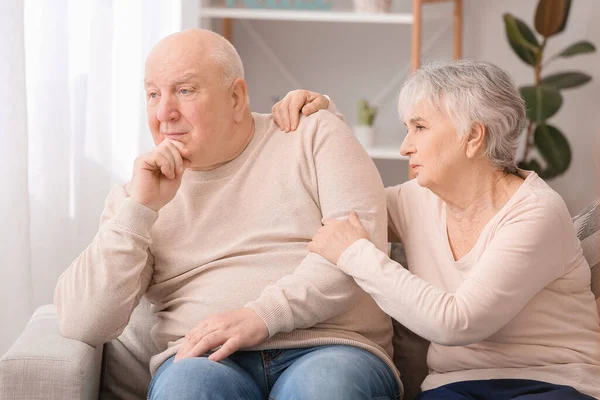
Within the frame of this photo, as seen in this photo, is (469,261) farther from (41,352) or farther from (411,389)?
(41,352)

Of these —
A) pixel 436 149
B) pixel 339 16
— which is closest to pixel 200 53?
pixel 436 149

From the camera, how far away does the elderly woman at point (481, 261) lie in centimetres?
163

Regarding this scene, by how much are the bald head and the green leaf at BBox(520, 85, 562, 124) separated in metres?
2.02

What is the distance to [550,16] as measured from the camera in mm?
3627

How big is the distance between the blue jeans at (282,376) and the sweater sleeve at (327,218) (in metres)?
0.08

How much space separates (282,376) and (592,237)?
2.37ft

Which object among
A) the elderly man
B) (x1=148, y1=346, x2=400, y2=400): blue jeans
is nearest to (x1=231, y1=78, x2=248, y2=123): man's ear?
the elderly man

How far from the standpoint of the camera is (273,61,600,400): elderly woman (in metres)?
1.63

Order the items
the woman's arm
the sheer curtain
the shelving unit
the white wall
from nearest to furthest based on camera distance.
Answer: the woman's arm, the sheer curtain, the shelving unit, the white wall

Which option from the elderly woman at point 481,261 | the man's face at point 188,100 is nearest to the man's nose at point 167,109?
the man's face at point 188,100

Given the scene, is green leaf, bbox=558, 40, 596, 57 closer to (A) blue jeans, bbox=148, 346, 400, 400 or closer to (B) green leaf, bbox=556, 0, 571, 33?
(B) green leaf, bbox=556, 0, 571, 33

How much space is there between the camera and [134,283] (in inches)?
70.4

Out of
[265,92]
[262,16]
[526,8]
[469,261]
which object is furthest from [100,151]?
[526,8]

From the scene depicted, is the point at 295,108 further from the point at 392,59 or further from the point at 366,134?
the point at 392,59
